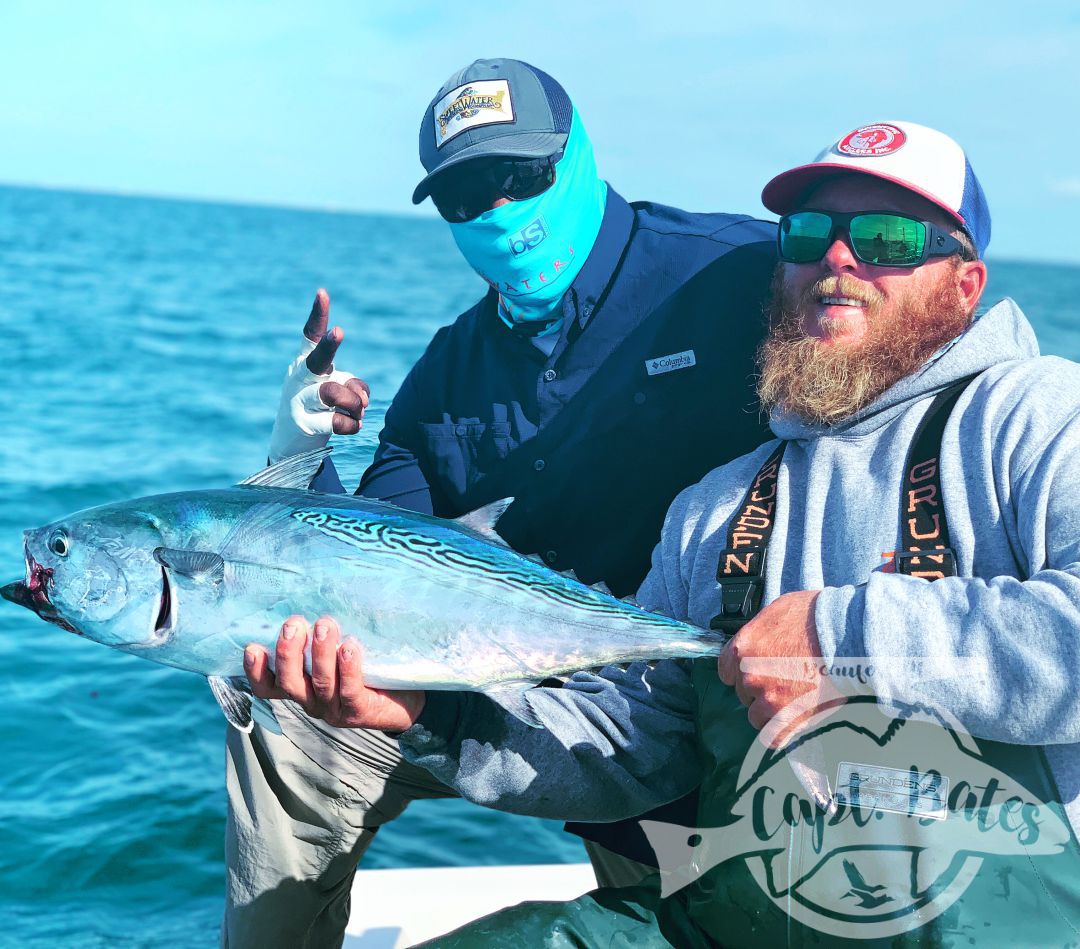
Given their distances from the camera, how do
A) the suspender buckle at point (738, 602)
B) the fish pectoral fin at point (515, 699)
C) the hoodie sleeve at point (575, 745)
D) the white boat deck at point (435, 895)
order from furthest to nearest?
the white boat deck at point (435, 895), the hoodie sleeve at point (575, 745), the suspender buckle at point (738, 602), the fish pectoral fin at point (515, 699)

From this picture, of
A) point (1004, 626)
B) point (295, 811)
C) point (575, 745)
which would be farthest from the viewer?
point (295, 811)

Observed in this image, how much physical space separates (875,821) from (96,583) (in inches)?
63.9

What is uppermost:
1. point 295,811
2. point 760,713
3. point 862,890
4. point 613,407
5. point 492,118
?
point 492,118

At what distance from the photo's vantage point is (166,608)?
7.44 feet

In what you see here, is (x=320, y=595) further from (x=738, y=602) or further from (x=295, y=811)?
(x=295, y=811)

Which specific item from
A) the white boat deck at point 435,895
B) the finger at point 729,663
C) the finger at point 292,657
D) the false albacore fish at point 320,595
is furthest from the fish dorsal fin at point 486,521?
the white boat deck at point 435,895

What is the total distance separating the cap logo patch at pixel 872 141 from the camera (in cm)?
287

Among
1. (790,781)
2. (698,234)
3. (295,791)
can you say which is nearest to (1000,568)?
(790,781)

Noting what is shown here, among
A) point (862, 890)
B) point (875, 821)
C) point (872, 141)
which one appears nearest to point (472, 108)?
point (872, 141)

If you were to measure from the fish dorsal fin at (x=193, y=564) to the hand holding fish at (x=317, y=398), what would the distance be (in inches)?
51.3

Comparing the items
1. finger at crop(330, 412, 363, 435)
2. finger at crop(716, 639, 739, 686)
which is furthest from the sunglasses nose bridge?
finger at crop(330, 412, 363, 435)

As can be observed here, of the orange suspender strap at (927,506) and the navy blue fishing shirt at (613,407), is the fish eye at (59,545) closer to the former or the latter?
the navy blue fishing shirt at (613,407)

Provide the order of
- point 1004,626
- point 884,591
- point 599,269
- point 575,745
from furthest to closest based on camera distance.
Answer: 1. point 599,269
2. point 575,745
3. point 884,591
4. point 1004,626

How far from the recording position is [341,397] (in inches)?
139
